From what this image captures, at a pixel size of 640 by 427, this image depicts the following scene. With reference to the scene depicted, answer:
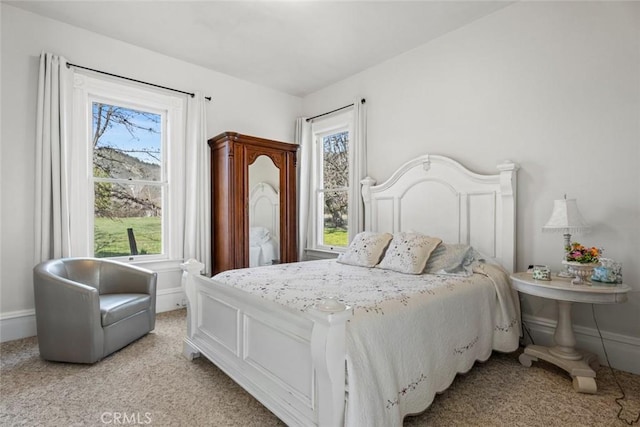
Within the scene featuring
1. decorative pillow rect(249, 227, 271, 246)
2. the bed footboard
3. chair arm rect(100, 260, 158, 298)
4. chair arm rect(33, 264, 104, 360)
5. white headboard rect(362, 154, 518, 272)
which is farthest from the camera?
decorative pillow rect(249, 227, 271, 246)

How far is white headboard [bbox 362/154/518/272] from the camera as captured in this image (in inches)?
108

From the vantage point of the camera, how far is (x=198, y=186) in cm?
392

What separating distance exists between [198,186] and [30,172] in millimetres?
1508

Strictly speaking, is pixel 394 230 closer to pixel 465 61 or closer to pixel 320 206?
pixel 320 206

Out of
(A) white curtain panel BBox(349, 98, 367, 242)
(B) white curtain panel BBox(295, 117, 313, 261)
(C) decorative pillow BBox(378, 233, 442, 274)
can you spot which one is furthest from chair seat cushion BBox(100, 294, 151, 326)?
(A) white curtain panel BBox(349, 98, 367, 242)

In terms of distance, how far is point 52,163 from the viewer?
297cm

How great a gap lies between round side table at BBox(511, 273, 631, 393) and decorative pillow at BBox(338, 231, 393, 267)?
105 cm

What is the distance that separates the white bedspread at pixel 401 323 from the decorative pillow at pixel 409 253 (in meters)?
0.09

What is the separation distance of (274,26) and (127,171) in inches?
87.1

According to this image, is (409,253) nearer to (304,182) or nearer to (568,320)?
(568,320)

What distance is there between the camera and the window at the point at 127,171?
330cm

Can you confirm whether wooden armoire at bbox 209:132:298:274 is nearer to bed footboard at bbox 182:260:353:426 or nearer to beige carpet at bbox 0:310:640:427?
bed footboard at bbox 182:260:353:426

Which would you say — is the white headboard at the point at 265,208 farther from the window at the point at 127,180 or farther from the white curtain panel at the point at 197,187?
the window at the point at 127,180

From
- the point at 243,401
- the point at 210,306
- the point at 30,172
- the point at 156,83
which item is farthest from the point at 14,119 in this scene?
the point at 243,401
